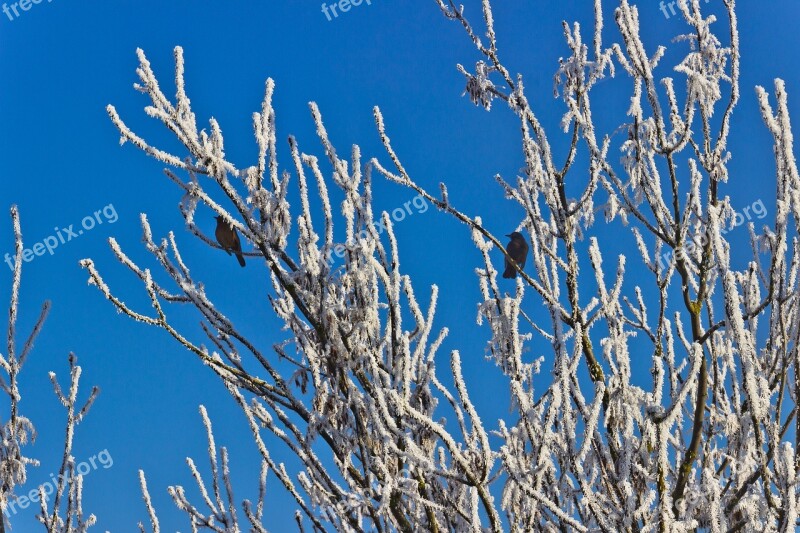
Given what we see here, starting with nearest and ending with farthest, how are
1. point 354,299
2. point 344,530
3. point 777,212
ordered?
point 777,212
point 354,299
point 344,530

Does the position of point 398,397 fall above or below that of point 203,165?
below

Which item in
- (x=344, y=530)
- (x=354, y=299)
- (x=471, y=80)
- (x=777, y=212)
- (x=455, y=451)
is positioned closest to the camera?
(x=455, y=451)

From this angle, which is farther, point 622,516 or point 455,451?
point 622,516

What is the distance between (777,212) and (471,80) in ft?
4.22

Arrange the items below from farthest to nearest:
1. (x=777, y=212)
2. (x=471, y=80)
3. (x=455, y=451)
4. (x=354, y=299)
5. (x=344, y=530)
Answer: (x=471, y=80)
(x=344, y=530)
(x=354, y=299)
(x=777, y=212)
(x=455, y=451)

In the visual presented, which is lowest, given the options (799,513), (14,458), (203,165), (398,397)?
(799,513)

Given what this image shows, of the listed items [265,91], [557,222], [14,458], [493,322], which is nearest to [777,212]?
[557,222]

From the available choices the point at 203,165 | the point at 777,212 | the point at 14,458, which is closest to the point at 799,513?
the point at 777,212

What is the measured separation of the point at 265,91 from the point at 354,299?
2.59ft

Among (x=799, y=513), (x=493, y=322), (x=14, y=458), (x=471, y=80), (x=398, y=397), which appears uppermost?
(x=471, y=80)

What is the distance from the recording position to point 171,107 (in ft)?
8.76

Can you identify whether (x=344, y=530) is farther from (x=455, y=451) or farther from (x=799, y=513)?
(x=799, y=513)

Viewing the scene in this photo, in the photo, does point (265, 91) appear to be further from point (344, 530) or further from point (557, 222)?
point (344, 530)

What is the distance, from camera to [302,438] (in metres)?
2.95
